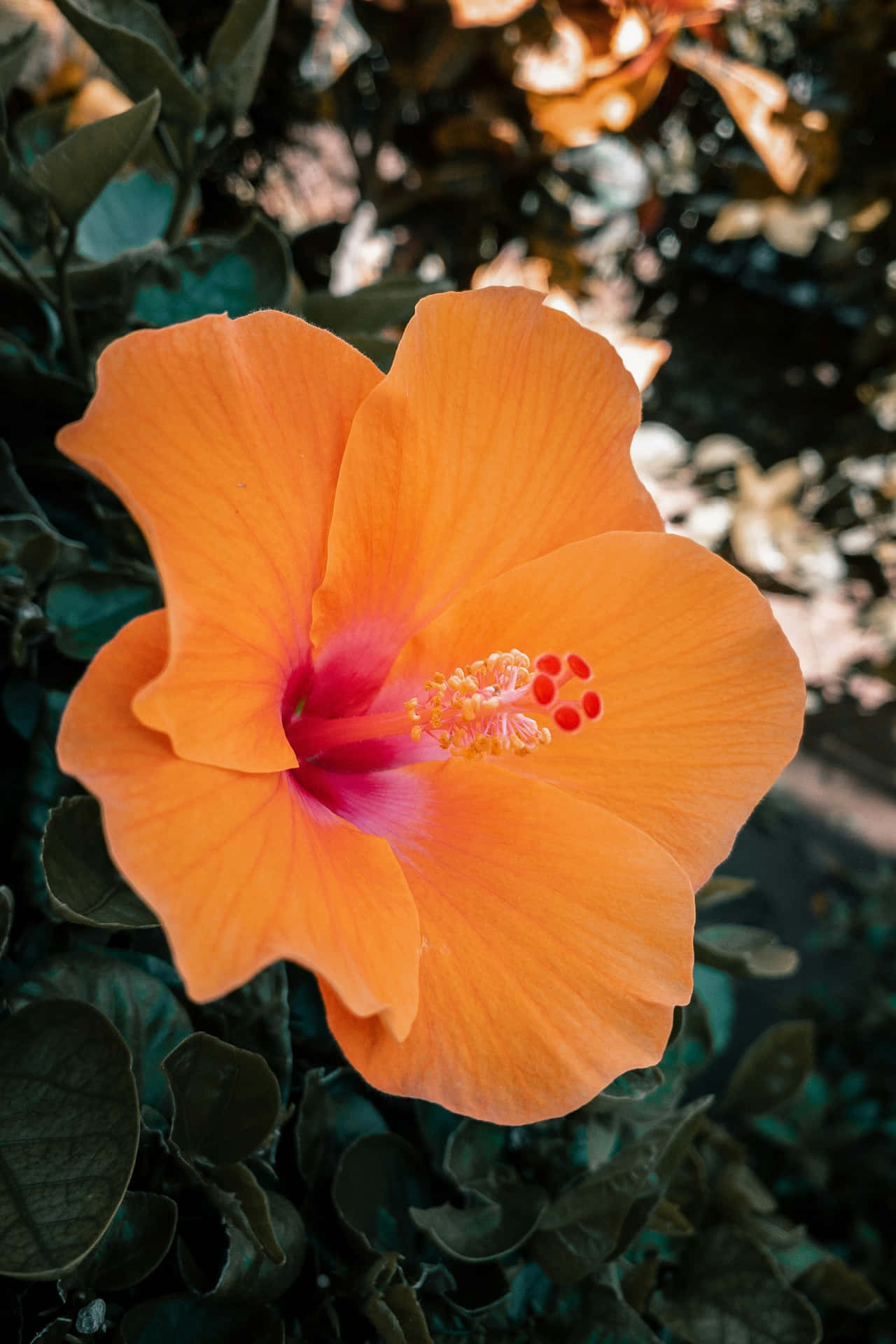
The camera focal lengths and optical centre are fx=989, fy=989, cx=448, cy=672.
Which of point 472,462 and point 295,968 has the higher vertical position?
point 472,462

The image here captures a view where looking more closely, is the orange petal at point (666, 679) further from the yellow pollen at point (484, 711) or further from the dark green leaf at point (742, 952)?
the dark green leaf at point (742, 952)

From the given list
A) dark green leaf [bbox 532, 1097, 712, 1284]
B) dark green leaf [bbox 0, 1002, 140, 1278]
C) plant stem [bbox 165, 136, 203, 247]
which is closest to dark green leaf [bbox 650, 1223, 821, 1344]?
dark green leaf [bbox 532, 1097, 712, 1284]

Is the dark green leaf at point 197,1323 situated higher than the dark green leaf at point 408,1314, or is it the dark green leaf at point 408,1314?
the dark green leaf at point 408,1314

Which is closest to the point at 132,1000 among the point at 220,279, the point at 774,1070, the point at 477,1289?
the point at 477,1289

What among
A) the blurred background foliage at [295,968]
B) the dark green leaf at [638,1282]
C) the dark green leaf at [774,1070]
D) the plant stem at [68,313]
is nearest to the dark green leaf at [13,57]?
the blurred background foliage at [295,968]

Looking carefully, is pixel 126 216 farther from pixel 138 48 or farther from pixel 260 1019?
pixel 260 1019

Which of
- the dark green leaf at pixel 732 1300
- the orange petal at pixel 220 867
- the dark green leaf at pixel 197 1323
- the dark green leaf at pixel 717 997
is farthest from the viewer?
the dark green leaf at pixel 717 997

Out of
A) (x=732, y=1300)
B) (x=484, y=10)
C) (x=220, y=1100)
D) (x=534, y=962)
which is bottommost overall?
(x=732, y=1300)
